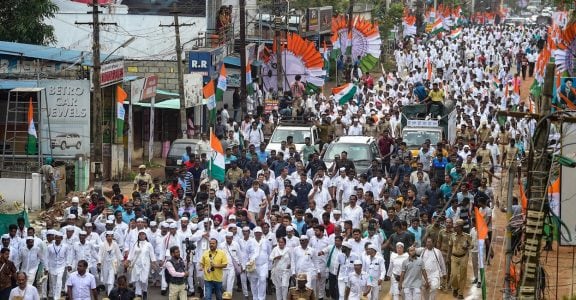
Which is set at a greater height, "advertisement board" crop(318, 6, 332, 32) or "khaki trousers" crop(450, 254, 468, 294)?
"advertisement board" crop(318, 6, 332, 32)

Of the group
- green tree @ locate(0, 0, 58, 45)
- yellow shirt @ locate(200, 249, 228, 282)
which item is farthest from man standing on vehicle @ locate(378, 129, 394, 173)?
green tree @ locate(0, 0, 58, 45)

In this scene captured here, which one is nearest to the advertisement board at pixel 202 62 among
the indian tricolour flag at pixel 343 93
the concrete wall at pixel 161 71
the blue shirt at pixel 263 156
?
the concrete wall at pixel 161 71

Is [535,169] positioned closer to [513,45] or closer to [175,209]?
[175,209]

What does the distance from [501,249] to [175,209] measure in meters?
5.92

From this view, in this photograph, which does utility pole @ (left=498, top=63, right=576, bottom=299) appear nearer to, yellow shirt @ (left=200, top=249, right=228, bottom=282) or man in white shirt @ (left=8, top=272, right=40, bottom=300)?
yellow shirt @ (left=200, top=249, right=228, bottom=282)

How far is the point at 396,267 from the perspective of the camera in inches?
795

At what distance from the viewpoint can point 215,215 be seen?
22.7 m

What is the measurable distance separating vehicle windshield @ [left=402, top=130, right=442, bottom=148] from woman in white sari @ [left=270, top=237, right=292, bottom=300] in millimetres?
10098

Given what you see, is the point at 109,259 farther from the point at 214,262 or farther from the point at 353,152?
the point at 353,152

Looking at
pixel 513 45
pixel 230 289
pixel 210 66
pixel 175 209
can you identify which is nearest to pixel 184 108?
pixel 210 66

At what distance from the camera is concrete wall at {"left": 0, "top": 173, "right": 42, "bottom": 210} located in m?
28.5

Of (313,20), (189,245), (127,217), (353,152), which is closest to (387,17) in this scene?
(313,20)

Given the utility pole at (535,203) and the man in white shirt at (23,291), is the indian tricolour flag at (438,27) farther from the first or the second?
the utility pole at (535,203)

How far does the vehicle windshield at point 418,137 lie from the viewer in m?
30.8
